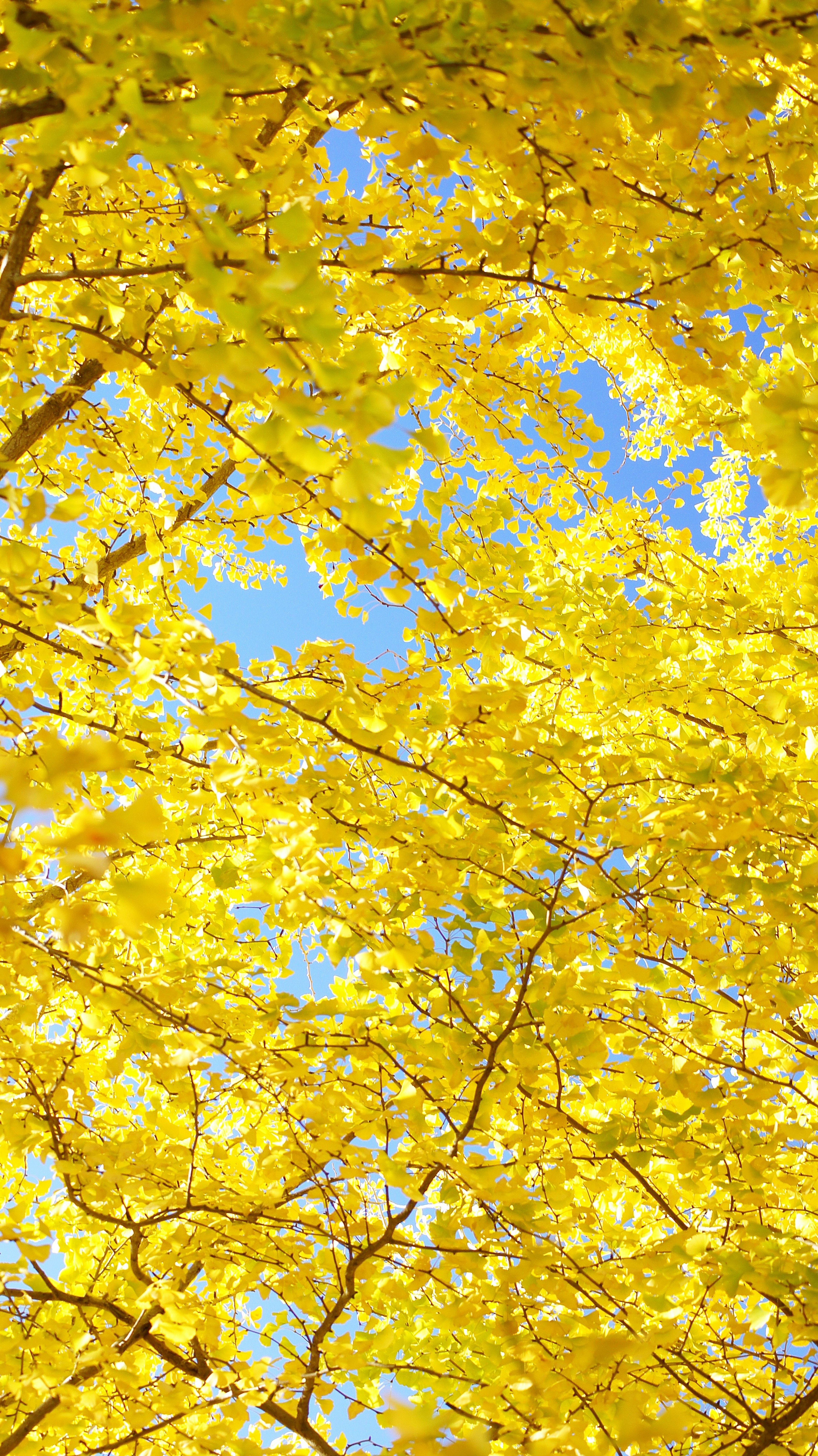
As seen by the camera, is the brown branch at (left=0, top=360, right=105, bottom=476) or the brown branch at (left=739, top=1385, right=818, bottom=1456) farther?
the brown branch at (left=0, top=360, right=105, bottom=476)

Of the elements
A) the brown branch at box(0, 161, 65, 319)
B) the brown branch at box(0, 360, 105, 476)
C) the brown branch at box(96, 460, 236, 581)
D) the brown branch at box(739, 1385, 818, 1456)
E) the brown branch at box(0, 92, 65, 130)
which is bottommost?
the brown branch at box(739, 1385, 818, 1456)

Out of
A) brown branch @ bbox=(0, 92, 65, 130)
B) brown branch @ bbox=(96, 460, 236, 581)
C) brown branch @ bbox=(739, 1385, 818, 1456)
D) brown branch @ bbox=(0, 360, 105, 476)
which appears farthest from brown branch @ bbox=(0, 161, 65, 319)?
brown branch @ bbox=(739, 1385, 818, 1456)

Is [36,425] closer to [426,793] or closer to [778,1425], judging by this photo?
[426,793]

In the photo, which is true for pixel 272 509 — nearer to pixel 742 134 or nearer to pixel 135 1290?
pixel 742 134

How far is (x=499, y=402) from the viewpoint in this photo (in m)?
3.22

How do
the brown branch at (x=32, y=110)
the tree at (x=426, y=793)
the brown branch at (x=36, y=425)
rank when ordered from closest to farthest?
the tree at (x=426, y=793), the brown branch at (x=32, y=110), the brown branch at (x=36, y=425)

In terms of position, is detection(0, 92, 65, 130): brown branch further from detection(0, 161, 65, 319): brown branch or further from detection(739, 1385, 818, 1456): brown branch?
detection(739, 1385, 818, 1456): brown branch

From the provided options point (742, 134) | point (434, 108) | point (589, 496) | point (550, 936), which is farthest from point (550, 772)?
point (589, 496)

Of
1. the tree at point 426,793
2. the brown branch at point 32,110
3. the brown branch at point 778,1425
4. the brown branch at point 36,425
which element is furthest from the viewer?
the brown branch at point 36,425

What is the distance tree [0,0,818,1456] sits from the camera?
4.62 ft

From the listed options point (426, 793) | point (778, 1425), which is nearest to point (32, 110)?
point (426, 793)

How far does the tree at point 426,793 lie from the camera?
4.62ft

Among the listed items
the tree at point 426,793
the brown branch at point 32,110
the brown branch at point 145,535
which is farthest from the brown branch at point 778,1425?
the brown branch at point 145,535

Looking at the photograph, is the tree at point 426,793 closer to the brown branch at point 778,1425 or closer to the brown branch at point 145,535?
the brown branch at point 778,1425
